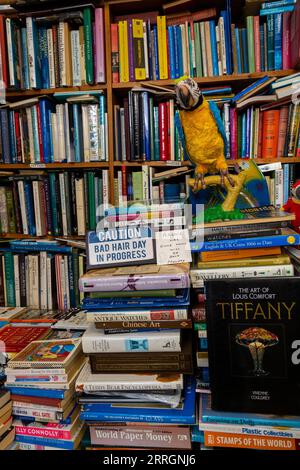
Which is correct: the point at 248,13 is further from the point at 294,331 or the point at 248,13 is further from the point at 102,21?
the point at 294,331

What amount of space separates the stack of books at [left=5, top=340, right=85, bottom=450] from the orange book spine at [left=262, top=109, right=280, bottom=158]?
1.01 metres

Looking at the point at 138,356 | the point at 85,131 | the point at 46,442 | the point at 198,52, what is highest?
the point at 198,52

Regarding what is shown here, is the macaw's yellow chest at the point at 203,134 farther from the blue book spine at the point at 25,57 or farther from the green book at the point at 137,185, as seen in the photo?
the blue book spine at the point at 25,57

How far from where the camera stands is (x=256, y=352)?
0.73m

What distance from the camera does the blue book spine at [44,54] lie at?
1.30 meters

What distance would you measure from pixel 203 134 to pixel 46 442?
3.15ft

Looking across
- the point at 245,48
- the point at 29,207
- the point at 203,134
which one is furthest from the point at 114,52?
the point at 29,207

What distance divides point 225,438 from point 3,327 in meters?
0.83

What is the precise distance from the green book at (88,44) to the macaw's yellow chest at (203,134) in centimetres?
52

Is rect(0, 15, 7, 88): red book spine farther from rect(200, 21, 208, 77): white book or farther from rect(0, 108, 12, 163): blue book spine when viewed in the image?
rect(200, 21, 208, 77): white book

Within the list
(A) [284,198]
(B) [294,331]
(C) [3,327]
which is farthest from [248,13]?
(C) [3,327]

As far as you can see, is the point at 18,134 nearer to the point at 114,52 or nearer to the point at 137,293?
the point at 114,52

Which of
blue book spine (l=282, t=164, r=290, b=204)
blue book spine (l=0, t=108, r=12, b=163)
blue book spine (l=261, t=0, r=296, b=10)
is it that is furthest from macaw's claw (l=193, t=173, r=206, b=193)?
blue book spine (l=0, t=108, r=12, b=163)

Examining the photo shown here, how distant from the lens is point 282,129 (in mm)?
1232
